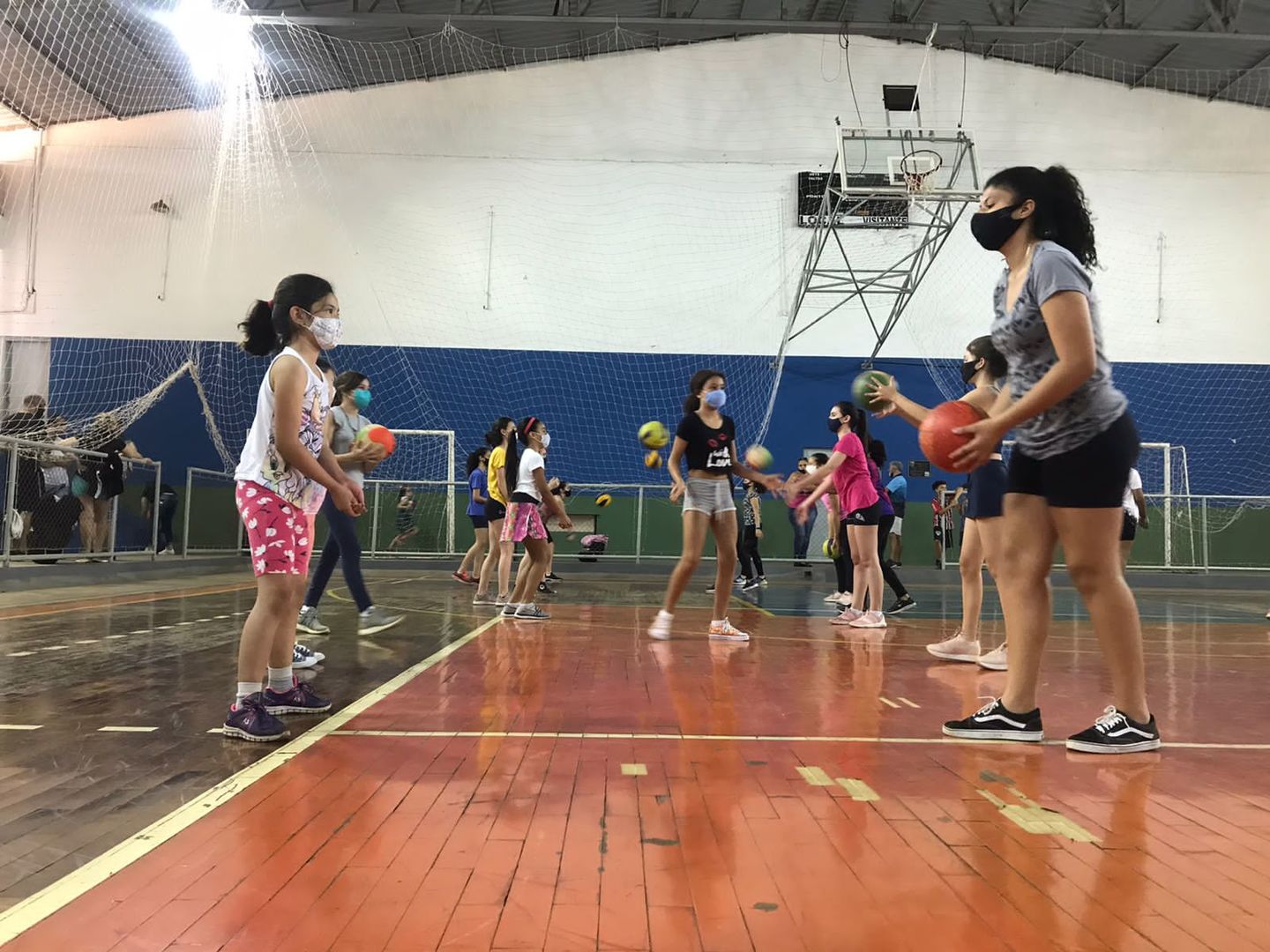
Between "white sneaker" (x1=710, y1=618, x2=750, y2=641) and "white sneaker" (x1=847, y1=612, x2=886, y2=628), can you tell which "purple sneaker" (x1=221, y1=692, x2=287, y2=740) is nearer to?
"white sneaker" (x1=710, y1=618, x2=750, y2=641)

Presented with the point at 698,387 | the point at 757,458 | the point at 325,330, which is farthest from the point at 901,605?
the point at 325,330

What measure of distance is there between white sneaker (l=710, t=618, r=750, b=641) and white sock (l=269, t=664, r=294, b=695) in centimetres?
348

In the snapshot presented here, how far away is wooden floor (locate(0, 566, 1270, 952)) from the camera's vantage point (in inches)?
71.3

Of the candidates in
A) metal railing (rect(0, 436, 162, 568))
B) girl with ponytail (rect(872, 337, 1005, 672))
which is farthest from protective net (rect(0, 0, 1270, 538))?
girl with ponytail (rect(872, 337, 1005, 672))

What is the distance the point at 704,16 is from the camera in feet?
57.2

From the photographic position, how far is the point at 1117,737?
327cm

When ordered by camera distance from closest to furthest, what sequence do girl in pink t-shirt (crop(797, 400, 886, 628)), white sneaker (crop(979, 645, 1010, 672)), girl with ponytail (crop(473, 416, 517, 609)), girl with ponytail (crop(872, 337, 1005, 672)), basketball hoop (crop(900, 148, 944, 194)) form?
girl with ponytail (crop(872, 337, 1005, 672)) < white sneaker (crop(979, 645, 1010, 672)) < girl in pink t-shirt (crop(797, 400, 886, 628)) < girl with ponytail (crop(473, 416, 517, 609)) < basketball hoop (crop(900, 148, 944, 194))

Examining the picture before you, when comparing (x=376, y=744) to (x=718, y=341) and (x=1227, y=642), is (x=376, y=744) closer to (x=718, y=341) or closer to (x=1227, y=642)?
(x=1227, y=642)

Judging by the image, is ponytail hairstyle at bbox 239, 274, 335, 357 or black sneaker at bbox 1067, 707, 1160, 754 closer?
black sneaker at bbox 1067, 707, 1160, 754

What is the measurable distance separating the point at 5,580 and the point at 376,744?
8.91 meters

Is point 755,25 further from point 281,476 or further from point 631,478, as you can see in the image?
point 281,476

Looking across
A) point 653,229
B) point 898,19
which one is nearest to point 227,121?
point 653,229

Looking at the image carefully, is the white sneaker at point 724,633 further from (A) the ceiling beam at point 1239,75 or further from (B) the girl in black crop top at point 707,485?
(A) the ceiling beam at point 1239,75

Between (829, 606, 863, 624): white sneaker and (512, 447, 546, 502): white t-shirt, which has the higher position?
(512, 447, 546, 502): white t-shirt
